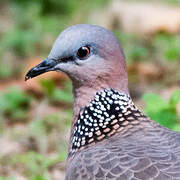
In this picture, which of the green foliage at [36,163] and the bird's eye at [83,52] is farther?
the green foliage at [36,163]

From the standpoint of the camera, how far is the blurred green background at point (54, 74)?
431cm

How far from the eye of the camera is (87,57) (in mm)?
3086

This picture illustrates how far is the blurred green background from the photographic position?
431 centimetres

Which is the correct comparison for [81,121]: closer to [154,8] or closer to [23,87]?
[23,87]

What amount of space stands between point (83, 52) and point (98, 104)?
36 centimetres

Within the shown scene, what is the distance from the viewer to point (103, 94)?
3154 mm

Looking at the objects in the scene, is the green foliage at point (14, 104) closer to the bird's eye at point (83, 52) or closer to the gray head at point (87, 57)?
the gray head at point (87, 57)

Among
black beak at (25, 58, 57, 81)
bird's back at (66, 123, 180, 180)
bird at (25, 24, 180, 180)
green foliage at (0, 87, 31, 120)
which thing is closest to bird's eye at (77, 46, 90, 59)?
bird at (25, 24, 180, 180)

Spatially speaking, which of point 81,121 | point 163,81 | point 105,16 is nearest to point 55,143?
point 81,121

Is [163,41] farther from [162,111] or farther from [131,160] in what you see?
[131,160]

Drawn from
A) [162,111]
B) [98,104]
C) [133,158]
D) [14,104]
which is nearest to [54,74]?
[14,104]

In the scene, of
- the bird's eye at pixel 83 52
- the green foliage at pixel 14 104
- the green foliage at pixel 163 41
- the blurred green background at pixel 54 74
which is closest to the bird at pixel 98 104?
the bird's eye at pixel 83 52

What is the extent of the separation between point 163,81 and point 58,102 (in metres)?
1.43

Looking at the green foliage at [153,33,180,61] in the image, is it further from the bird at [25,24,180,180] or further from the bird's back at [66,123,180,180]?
the bird's back at [66,123,180,180]
